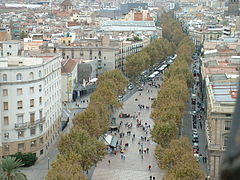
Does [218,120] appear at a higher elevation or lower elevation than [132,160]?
higher

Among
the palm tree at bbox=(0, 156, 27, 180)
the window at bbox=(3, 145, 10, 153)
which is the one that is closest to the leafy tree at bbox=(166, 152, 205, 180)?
the palm tree at bbox=(0, 156, 27, 180)

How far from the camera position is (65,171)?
34.5 meters

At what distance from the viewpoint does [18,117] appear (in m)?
49.6

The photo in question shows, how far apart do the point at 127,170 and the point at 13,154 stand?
484 inches

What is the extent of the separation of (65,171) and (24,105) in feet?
55.9

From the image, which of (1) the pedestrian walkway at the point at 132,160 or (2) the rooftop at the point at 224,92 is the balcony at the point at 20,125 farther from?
(2) the rooftop at the point at 224,92

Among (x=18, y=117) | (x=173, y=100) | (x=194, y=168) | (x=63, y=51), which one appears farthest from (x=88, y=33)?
(x=194, y=168)

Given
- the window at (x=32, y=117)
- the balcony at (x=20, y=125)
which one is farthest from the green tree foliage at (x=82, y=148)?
the window at (x=32, y=117)

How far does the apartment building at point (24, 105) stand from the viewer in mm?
48562

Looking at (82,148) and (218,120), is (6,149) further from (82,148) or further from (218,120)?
(218,120)

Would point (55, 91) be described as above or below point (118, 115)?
above

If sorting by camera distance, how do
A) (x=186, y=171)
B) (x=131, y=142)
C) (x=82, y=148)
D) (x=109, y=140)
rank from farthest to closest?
1. (x=131, y=142)
2. (x=109, y=140)
3. (x=82, y=148)
4. (x=186, y=171)

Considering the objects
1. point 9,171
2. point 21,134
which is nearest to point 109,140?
point 21,134

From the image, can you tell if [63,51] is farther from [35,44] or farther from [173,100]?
[173,100]
